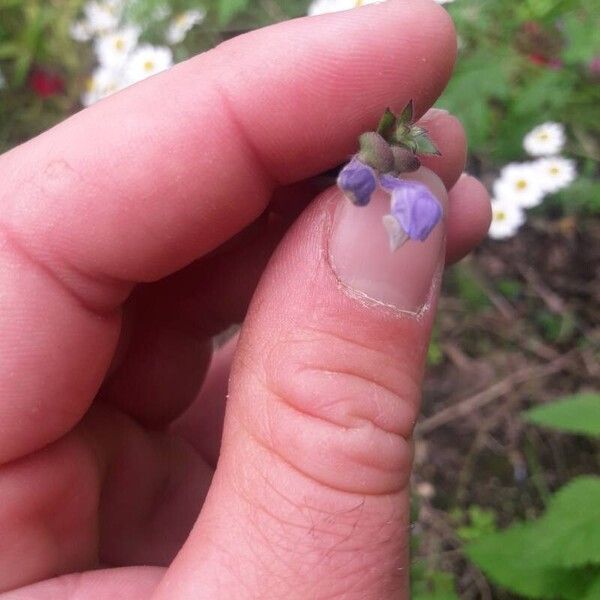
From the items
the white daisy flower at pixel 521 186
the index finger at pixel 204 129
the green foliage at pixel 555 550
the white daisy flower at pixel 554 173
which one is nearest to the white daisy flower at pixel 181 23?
the white daisy flower at pixel 521 186

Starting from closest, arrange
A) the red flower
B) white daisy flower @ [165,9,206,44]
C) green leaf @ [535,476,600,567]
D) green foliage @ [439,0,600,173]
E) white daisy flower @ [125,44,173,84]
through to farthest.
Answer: green leaf @ [535,476,600,567] → green foliage @ [439,0,600,173] → white daisy flower @ [125,44,173,84] → white daisy flower @ [165,9,206,44] → the red flower

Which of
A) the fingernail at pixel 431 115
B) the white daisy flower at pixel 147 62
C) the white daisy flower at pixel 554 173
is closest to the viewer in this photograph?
the fingernail at pixel 431 115

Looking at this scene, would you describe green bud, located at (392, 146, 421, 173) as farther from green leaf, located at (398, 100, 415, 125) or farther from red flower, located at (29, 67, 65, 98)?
red flower, located at (29, 67, 65, 98)

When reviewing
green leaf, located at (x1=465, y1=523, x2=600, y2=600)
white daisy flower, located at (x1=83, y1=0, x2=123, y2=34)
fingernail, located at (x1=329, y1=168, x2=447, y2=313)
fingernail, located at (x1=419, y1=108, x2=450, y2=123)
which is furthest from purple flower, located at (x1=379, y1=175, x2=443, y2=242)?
white daisy flower, located at (x1=83, y1=0, x2=123, y2=34)

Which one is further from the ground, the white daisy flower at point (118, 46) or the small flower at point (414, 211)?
the small flower at point (414, 211)

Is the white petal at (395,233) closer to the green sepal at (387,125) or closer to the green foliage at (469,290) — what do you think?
the green sepal at (387,125)

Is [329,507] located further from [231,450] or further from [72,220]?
[72,220]

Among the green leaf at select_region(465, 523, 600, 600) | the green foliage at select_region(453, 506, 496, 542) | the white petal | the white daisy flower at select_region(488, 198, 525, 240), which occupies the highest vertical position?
the white petal

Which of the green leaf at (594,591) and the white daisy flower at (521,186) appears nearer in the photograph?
the green leaf at (594,591)
